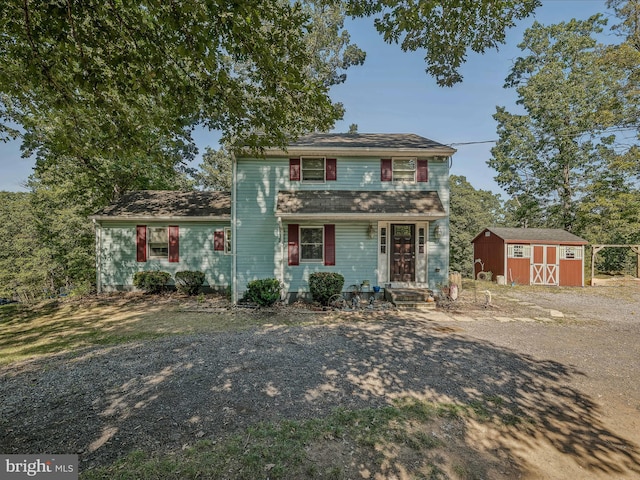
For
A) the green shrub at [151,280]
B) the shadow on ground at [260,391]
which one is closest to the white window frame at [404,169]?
the shadow on ground at [260,391]

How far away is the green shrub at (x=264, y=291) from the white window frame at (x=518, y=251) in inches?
539

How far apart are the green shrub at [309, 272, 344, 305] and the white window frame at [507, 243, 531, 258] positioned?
11.7m

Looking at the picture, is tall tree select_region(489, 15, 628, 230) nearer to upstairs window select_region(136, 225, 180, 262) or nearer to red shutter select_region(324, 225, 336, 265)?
red shutter select_region(324, 225, 336, 265)

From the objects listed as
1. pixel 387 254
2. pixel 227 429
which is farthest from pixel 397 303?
pixel 227 429

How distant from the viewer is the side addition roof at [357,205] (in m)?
8.85

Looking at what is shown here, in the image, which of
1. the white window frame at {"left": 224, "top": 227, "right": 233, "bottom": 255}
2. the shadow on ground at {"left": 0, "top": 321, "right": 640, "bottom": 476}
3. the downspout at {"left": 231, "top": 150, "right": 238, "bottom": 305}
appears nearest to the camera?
the shadow on ground at {"left": 0, "top": 321, "right": 640, "bottom": 476}

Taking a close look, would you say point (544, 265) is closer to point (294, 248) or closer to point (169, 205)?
point (294, 248)

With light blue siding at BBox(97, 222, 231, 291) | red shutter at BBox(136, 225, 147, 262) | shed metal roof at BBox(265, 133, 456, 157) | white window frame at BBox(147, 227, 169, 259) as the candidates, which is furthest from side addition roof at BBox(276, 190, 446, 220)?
red shutter at BBox(136, 225, 147, 262)

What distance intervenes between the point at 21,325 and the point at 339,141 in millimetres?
11907

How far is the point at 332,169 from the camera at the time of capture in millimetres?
10031

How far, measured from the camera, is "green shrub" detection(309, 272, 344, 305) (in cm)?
912

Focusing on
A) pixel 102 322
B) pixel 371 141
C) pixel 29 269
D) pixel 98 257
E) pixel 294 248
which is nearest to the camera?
pixel 102 322

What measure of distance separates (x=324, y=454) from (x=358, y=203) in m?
7.66

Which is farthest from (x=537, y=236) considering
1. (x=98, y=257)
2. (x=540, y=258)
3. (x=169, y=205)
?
(x=98, y=257)
